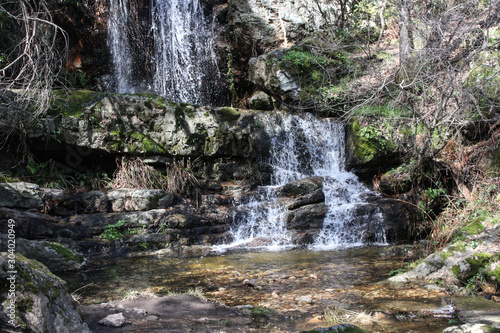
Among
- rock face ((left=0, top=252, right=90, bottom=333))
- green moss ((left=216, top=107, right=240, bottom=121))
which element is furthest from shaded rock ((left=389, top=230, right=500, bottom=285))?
green moss ((left=216, top=107, right=240, bottom=121))

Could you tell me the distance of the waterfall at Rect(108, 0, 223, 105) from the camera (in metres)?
13.1

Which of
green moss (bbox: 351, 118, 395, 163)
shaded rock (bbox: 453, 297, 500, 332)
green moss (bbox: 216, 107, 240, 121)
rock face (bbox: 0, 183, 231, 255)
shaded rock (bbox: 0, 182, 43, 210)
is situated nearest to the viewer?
shaded rock (bbox: 453, 297, 500, 332)

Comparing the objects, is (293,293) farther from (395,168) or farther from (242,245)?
(395,168)

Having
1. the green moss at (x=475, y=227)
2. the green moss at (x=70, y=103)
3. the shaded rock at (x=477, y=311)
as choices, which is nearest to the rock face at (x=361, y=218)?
the green moss at (x=475, y=227)

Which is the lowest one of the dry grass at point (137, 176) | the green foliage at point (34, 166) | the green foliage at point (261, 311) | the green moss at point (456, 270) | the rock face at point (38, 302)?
the green foliage at point (261, 311)

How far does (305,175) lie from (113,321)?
8.47 metres

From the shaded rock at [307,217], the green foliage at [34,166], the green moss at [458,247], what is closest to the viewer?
the green moss at [458,247]

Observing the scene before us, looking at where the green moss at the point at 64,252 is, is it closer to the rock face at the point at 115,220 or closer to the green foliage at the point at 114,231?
the rock face at the point at 115,220

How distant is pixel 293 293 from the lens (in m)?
4.24

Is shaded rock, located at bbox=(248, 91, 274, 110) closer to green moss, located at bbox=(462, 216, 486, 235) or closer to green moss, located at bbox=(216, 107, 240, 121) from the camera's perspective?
green moss, located at bbox=(216, 107, 240, 121)

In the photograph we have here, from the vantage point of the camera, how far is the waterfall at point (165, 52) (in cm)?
1305

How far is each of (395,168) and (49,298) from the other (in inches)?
358

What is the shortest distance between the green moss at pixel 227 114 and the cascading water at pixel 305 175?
110 cm

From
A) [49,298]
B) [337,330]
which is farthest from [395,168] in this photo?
[49,298]
